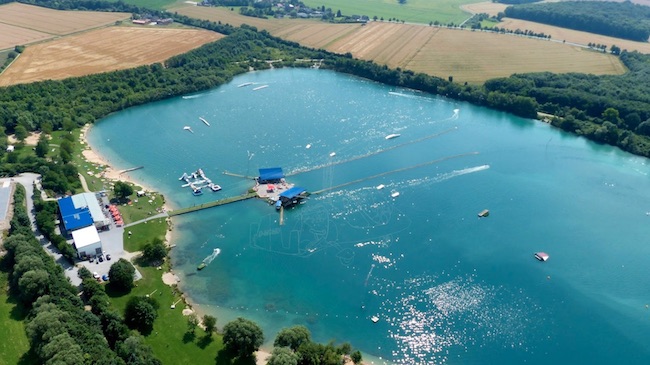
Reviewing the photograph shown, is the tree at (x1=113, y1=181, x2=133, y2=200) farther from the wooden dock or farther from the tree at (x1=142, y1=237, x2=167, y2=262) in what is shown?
the tree at (x1=142, y1=237, x2=167, y2=262)

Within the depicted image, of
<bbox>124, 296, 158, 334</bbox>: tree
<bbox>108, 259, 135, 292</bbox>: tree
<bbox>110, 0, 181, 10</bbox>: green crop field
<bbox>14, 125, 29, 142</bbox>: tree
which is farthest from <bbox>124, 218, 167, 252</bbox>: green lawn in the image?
<bbox>110, 0, 181, 10</bbox>: green crop field

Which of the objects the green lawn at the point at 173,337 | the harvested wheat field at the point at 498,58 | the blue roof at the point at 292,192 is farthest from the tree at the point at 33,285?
the harvested wheat field at the point at 498,58

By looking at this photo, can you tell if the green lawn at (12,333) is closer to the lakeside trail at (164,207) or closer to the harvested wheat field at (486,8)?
the lakeside trail at (164,207)

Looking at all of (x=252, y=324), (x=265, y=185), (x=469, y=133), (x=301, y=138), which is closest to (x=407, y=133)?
(x=469, y=133)

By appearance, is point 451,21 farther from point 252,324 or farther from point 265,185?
point 252,324

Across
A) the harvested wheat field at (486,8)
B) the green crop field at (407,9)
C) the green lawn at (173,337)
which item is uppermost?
the harvested wheat field at (486,8)

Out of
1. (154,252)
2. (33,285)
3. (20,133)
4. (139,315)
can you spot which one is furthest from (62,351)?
(20,133)
